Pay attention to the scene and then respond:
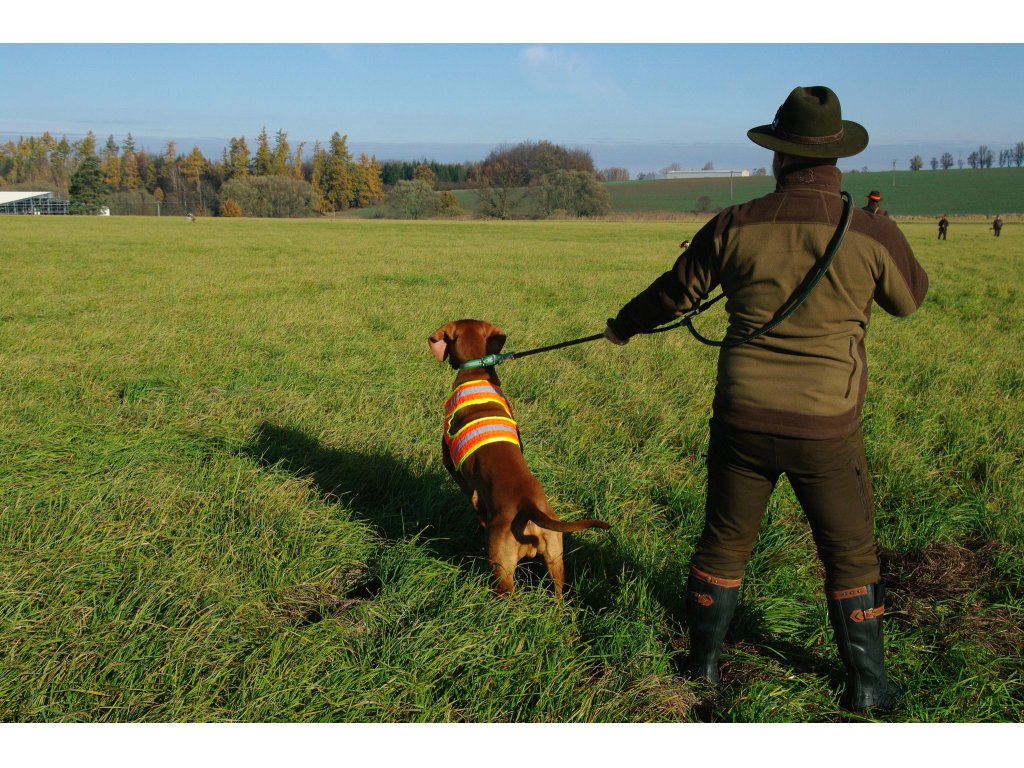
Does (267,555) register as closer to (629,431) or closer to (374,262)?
(629,431)

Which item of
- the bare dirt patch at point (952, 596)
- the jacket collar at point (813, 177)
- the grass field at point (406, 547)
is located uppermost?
the jacket collar at point (813, 177)

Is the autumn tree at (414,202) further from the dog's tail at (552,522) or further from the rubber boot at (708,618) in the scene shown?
the rubber boot at (708,618)

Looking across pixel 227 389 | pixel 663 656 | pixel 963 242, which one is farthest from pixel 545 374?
pixel 963 242

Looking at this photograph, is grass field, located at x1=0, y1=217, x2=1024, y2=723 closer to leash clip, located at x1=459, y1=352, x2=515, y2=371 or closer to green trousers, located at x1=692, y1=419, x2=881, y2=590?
green trousers, located at x1=692, y1=419, x2=881, y2=590

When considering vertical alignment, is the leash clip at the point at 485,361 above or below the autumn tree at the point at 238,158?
below

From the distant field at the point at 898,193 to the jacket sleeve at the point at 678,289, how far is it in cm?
7576

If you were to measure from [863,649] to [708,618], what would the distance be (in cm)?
57

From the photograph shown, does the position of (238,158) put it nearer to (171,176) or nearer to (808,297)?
(171,176)

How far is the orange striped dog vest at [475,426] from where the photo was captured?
340cm

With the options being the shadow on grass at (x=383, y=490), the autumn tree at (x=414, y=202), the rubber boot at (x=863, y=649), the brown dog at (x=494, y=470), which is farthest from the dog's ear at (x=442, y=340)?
the autumn tree at (x=414, y=202)

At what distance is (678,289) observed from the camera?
2811mm

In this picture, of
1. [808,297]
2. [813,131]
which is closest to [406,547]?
[808,297]

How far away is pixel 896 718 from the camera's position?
8.86 feet

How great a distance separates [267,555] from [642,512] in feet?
6.77
